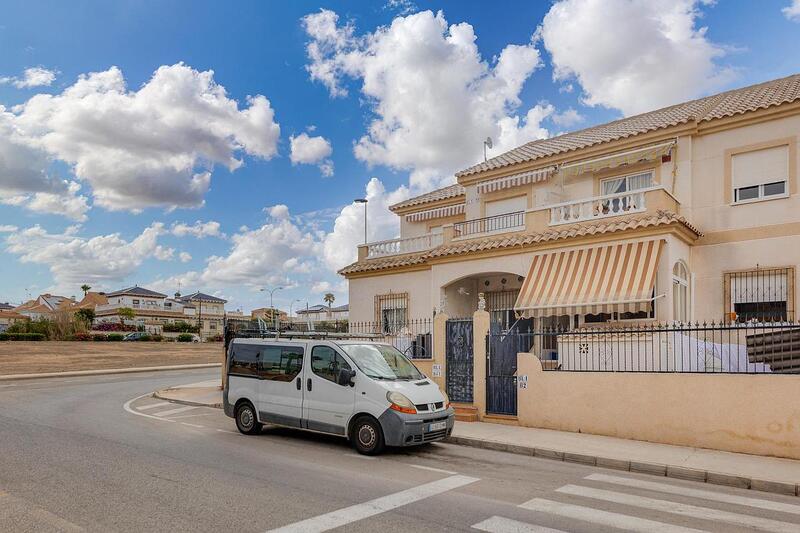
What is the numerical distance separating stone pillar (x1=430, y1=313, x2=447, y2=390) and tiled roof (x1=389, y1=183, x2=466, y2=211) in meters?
9.37

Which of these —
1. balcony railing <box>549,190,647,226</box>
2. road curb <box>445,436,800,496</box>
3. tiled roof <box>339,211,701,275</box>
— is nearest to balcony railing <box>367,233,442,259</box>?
tiled roof <box>339,211,701,275</box>

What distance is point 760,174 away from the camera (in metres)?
15.0

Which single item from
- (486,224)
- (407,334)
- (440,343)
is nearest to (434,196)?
(486,224)

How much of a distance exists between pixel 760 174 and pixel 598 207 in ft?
13.4

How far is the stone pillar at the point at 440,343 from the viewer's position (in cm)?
1416

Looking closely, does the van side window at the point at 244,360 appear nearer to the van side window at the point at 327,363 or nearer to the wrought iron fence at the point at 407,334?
the van side window at the point at 327,363

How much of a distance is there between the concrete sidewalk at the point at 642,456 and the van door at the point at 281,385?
3.12m

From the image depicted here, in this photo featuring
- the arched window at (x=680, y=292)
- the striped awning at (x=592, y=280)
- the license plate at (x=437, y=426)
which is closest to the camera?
the license plate at (x=437, y=426)

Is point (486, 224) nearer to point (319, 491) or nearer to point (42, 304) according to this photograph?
point (319, 491)

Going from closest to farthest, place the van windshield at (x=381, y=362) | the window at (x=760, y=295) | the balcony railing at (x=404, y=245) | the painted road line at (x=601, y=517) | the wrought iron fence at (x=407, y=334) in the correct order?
the painted road line at (x=601, y=517)
the van windshield at (x=381, y=362)
the window at (x=760, y=295)
the wrought iron fence at (x=407, y=334)
the balcony railing at (x=404, y=245)

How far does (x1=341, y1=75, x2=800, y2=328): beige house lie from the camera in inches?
562

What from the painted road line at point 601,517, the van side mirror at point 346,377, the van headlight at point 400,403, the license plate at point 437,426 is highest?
the van side mirror at point 346,377

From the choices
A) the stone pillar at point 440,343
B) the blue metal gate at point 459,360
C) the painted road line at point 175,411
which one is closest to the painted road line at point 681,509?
the blue metal gate at point 459,360

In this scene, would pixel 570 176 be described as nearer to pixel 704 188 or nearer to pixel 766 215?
pixel 704 188
